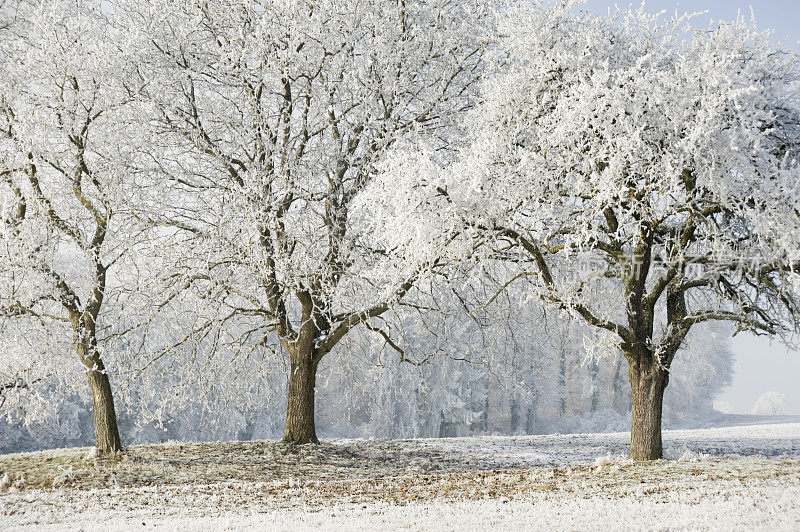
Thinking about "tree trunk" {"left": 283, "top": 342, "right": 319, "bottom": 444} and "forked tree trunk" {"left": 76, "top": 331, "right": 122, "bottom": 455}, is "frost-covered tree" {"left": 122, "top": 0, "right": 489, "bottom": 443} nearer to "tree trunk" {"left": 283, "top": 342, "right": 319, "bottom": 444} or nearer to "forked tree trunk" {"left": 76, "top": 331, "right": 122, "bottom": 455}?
"tree trunk" {"left": 283, "top": 342, "right": 319, "bottom": 444}

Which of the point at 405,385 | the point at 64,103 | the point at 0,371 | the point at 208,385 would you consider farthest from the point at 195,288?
the point at 405,385

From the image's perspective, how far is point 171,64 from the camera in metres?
13.3

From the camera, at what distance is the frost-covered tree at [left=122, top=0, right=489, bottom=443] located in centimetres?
1254

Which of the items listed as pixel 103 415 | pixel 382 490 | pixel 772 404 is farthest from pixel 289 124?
pixel 772 404

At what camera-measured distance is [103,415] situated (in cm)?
1336

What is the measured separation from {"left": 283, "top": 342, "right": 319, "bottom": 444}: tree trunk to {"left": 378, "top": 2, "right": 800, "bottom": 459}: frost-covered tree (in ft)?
18.3

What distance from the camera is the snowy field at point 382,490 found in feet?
22.5

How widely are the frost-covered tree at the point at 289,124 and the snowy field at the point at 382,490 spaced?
9.56 ft

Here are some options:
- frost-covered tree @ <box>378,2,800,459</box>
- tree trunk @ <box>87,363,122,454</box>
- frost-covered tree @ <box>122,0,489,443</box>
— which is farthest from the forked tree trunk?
frost-covered tree @ <box>378,2,800,459</box>

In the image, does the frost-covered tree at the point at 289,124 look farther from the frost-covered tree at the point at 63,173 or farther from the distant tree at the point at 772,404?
the distant tree at the point at 772,404

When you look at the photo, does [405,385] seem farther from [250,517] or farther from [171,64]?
[250,517]

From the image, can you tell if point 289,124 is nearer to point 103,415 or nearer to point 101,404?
point 101,404

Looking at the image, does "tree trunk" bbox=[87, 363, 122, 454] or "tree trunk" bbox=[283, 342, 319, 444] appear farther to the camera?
"tree trunk" bbox=[283, 342, 319, 444]

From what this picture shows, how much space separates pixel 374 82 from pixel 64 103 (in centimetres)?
601
